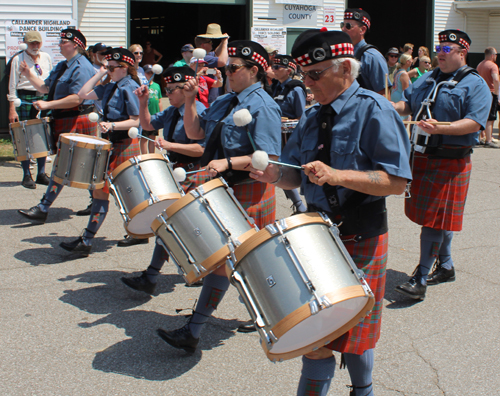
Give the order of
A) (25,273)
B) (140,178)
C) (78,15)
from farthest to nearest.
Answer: (78,15) → (25,273) → (140,178)

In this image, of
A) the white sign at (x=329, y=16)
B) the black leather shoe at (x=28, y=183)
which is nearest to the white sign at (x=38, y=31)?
the black leather shoe at (x=28, y=183)

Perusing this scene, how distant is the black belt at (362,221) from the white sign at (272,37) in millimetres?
11580

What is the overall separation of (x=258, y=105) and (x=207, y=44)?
18.4 feet

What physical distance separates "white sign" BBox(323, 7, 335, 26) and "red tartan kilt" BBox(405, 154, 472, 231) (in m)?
10.8

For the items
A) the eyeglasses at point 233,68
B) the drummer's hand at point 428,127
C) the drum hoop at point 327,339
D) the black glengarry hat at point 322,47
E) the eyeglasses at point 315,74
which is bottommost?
the drum hoop at point 327,339

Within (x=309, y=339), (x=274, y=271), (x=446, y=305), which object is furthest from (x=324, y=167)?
(x=446, y=305)

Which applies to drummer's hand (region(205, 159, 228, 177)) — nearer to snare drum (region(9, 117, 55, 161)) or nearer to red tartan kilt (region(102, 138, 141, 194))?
red tartan kilt (region(102, 138, 141, 194))

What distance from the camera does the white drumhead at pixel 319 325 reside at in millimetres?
2182

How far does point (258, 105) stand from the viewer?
3.39 m

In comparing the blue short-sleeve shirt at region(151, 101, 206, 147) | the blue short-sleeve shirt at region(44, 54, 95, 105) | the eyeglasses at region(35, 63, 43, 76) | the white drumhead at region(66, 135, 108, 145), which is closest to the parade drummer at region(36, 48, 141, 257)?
the white drumhead at region(66, 135, 108, 145)

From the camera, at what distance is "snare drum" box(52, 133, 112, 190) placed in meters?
5.02

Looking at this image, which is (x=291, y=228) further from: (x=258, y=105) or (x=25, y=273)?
(x=25, y=273)

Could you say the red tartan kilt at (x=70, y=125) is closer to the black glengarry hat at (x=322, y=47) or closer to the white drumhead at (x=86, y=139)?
the white drumhead at (x=86, y=139)

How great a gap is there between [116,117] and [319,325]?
3.54 meters
